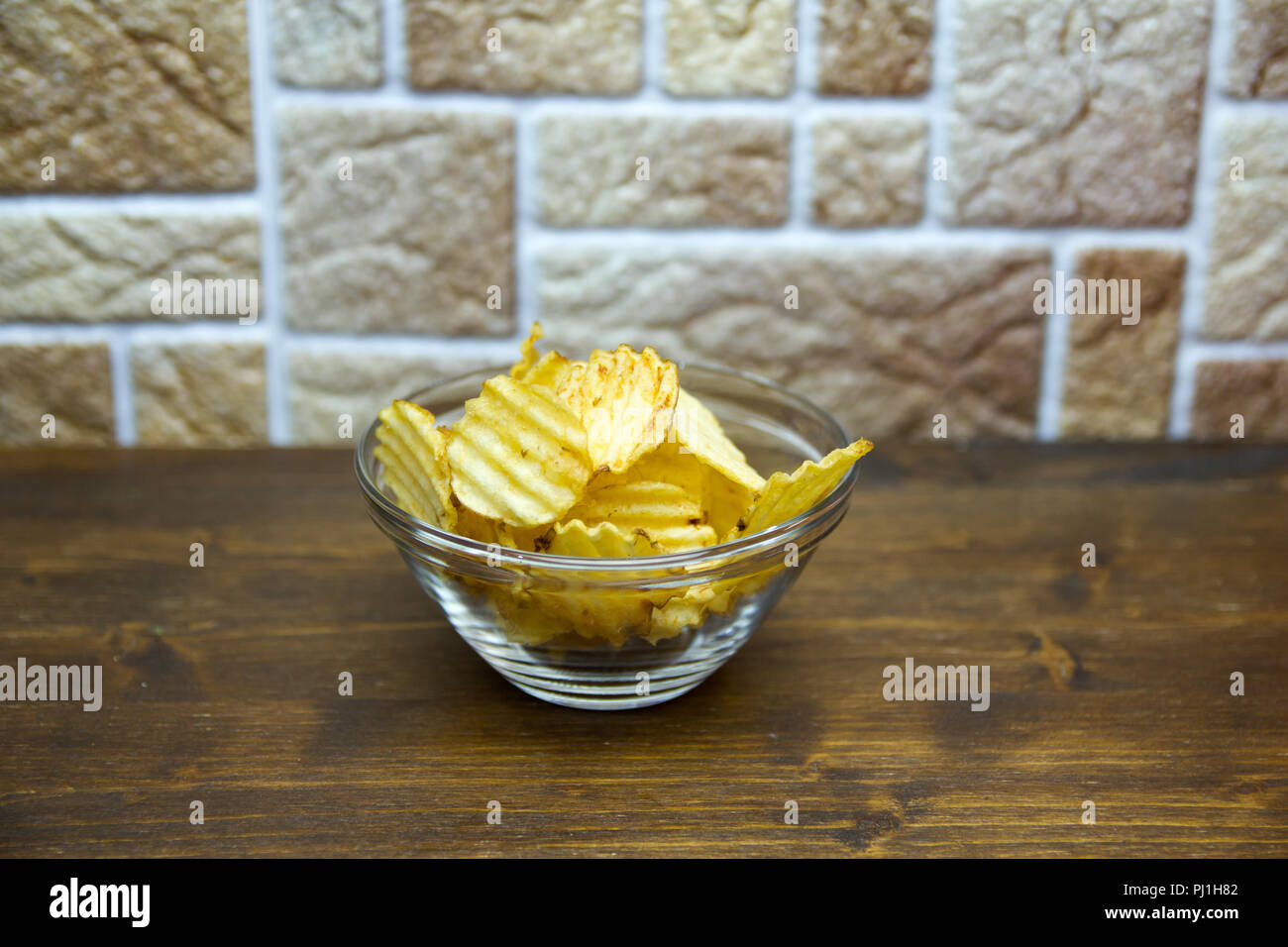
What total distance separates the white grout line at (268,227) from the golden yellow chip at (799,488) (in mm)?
697

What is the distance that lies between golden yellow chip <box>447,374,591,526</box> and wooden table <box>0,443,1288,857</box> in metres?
0.15

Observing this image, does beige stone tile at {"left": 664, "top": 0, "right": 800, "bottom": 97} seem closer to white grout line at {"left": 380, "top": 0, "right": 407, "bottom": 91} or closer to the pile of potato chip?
white grout line at {"left": 380, "top": 0, "right": 407, "bottom": 91}

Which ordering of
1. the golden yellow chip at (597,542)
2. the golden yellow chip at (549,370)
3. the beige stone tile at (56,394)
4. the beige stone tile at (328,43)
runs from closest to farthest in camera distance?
the golden yellow chip at (597,542) → the golden yellow chip at (549,370) → the beige stone tile at (328,43) → the beige stone tile at (56,394)

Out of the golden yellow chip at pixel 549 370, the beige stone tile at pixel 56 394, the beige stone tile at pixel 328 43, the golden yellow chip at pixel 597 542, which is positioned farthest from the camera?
the beige stone tile at pixel 56 394

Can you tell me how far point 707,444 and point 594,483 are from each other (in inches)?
2.9

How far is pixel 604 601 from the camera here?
2.23ft

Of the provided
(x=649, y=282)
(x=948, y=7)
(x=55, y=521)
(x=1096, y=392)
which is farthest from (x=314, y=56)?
(x=1096, y=392)

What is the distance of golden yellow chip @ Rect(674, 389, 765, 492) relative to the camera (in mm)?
727

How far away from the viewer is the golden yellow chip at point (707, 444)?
0.73 metres

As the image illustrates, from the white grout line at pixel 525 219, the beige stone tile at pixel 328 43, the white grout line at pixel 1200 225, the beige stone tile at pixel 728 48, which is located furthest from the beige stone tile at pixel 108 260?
the white grout line at pixel 1200 225

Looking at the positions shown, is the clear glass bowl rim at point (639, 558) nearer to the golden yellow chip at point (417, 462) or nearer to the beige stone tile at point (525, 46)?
the golden yellow chip at point (417, 462)

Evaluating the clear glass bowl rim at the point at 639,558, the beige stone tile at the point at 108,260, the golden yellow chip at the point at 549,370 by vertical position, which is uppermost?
the beige stone tile at the point at 108,260

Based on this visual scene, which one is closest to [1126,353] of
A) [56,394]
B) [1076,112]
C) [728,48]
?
[1076,112]
